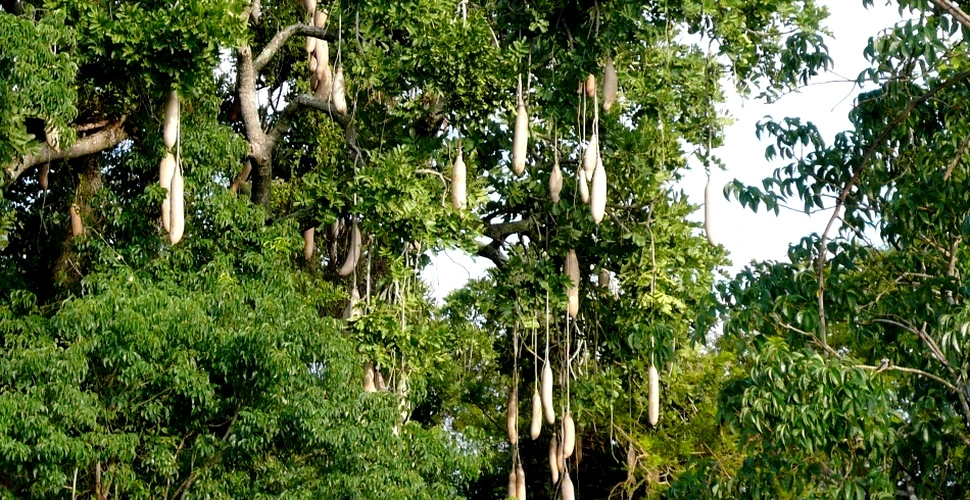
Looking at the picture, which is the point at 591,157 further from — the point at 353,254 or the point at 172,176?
the point at 172,176

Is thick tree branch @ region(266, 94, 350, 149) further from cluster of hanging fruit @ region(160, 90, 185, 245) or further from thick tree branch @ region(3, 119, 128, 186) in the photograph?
cluster of hanging fruit @ region(160, 90, 185, 245)

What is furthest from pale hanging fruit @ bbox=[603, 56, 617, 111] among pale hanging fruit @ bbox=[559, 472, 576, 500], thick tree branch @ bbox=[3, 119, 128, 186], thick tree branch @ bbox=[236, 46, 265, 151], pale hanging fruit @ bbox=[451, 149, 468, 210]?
thick tree branch @ bbox=[3, 119, 128, 186]

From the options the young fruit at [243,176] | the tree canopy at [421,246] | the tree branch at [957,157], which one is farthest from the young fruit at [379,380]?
the tree branch at [957,157]

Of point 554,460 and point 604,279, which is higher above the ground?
point 604,279

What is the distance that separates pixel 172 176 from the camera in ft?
29.4

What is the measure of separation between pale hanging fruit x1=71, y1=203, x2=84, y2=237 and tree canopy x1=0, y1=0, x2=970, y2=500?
0.02 meters

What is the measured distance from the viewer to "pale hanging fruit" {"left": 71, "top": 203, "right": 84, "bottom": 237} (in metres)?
10.1

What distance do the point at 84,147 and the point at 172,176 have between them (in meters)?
1.79

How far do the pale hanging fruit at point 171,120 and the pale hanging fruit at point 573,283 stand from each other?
3091mm

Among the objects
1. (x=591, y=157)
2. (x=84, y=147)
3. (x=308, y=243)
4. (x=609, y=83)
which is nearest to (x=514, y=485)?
(x=308, y=243)

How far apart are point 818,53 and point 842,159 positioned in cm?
44

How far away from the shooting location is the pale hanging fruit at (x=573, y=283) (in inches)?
419

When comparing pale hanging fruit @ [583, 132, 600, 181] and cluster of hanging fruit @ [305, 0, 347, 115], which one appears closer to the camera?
pale hanging fruit @ [583, 132, 600, 181]

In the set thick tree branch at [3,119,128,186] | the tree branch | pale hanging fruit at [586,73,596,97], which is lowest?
the tree branch
